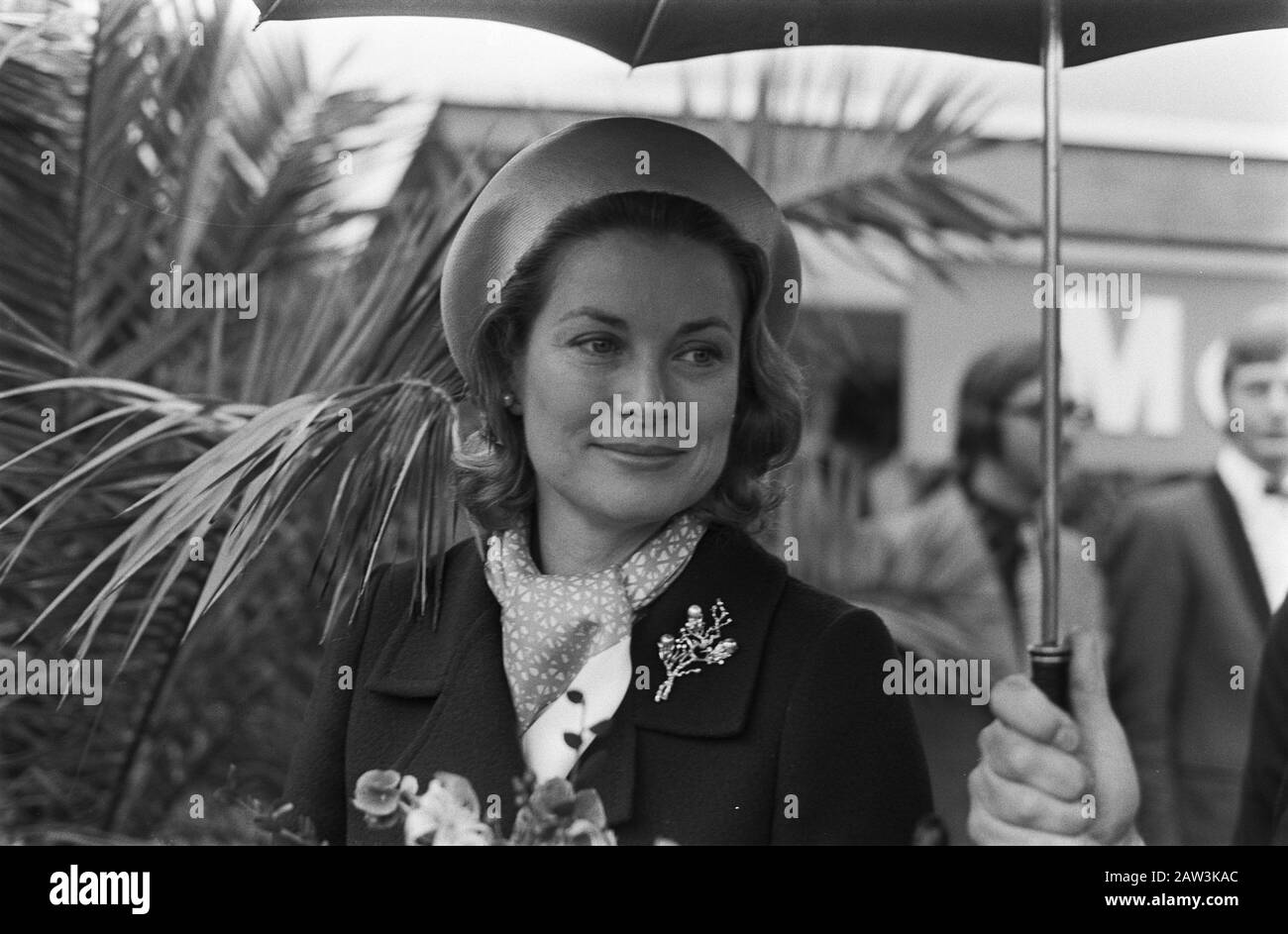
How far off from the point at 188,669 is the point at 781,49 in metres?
1.75

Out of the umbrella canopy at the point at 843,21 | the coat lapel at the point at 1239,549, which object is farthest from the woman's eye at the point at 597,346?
the coat lapel at the point at 1239,549

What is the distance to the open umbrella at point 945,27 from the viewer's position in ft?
A: 8.95

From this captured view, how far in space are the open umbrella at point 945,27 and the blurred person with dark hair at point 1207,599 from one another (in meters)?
0.30

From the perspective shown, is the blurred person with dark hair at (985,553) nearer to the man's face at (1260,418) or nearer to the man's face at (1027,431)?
the man's face at (1027,431)

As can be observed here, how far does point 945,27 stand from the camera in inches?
110

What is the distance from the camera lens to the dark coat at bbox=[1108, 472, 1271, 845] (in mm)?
2900

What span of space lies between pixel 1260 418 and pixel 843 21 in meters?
1.04

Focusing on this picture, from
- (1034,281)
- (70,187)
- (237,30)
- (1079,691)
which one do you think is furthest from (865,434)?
(70,187)

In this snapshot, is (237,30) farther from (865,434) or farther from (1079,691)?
(1079,691)

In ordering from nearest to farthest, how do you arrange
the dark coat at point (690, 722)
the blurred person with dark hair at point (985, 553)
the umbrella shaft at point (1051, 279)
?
the dark coat at point (690, 722)
the umbrella shaft at point (1051, 279)
the blurred person with dark hair at point (985, 553)

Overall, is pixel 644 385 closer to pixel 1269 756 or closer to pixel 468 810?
pixel 468 810

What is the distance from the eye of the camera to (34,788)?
3.11 meters

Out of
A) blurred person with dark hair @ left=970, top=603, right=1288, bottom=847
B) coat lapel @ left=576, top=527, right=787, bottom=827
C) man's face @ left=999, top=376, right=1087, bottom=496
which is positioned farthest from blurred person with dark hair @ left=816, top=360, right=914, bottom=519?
blurred person with dark hair @ left=970, top=603, right=1288, bottom=847

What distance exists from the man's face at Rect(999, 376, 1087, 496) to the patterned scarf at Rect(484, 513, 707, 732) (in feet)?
2.03
